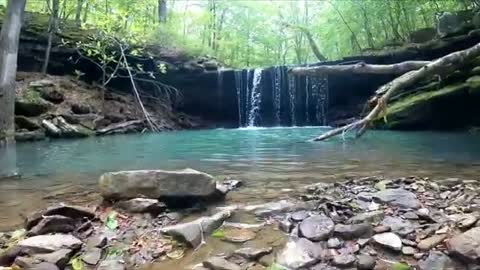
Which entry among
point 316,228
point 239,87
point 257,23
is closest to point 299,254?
point 316,228

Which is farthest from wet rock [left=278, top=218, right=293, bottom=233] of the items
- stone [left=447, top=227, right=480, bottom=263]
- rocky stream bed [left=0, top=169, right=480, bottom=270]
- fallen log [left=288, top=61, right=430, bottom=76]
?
fallen log [left=288, top=61, right=430, bottom=76]

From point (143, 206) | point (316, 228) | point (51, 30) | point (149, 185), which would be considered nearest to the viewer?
point (316, 228)

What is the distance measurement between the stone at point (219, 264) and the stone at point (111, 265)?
0.54 meters

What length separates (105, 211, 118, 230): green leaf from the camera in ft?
10.7

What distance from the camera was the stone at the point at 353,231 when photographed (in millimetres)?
2941

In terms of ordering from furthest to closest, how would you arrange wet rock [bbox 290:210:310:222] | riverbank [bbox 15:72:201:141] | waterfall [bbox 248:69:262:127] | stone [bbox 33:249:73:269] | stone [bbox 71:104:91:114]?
waterfall [bbox 248:69:262:127] → stone [bbox 71:104:91:114] → riverbank [bbox 15:72:201:141] → wet rock [bbox 290:210:310:222] → stone [bbox 33:249:73:269]

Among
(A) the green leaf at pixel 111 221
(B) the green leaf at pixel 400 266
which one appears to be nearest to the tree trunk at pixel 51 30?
(A) the green leaf at pixel 111 221

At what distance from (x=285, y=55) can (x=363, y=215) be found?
106ft

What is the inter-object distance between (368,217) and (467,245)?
2.66 feet

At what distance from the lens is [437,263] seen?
2.50 m

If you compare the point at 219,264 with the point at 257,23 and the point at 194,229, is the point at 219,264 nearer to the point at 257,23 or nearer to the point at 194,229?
the point at 194,229

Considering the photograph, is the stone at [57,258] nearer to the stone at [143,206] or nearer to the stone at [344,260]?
the stone at [143,206]

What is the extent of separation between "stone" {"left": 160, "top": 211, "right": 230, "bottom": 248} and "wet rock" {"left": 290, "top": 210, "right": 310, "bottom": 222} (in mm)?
608

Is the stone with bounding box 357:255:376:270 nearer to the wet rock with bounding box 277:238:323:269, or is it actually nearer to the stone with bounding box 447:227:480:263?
the wet rock with bounding box 277:238:323:269
